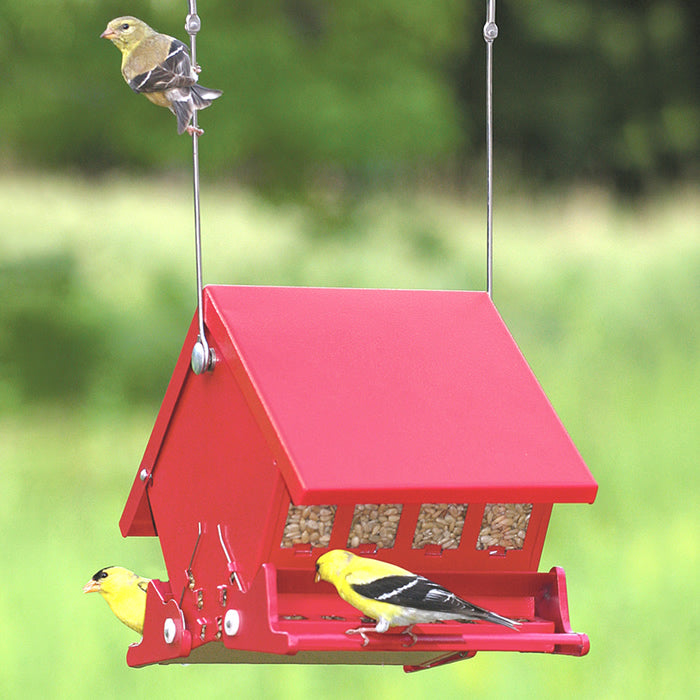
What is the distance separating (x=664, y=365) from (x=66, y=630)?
5.05 m

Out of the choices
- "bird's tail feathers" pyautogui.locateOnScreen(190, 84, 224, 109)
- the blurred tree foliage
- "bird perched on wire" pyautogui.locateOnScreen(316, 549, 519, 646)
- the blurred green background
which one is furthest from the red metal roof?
the blurred tree foliage

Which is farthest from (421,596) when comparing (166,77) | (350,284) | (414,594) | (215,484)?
(350,284)

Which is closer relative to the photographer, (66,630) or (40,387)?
(66,630)

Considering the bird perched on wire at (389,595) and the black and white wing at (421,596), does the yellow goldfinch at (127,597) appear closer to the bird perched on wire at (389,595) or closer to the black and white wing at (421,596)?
the bird perched on wire at (389,595)

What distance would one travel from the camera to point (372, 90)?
11.2 meters

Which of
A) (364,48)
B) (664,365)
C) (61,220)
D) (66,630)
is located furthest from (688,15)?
(66,630)

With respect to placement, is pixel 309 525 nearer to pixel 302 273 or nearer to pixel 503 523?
pixel 503 523

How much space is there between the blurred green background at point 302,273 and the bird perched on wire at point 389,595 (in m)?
4.42

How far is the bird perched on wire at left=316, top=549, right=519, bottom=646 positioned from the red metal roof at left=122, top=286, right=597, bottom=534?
13cm

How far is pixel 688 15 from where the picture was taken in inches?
576

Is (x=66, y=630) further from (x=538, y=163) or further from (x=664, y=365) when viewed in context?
(x=538, y=163)

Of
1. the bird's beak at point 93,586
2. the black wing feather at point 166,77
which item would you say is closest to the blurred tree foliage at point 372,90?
the bird's beak at point 93,586

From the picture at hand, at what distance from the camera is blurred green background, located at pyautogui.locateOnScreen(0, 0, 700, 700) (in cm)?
736

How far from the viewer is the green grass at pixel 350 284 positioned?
284 inches
